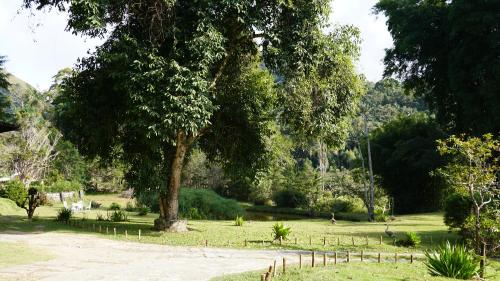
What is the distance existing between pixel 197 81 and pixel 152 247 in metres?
6.01

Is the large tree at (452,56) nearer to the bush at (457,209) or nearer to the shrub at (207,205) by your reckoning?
the bush at (457,209)

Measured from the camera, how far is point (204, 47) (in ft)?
55.8

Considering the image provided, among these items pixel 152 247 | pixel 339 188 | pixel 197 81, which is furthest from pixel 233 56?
pixel 339 188

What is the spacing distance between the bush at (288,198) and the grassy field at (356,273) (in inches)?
1291

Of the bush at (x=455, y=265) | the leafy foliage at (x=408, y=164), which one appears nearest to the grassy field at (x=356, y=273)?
the bush at (x=455, y=265)

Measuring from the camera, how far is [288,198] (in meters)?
47.5

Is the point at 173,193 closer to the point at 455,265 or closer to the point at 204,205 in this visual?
the point at 455,265

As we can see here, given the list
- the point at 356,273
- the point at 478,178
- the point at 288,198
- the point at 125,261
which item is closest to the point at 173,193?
the point at 125,261

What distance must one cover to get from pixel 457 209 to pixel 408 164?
21808 millimetres

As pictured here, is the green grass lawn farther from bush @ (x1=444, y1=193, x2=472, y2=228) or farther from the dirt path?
bush @ (x1=444, y1=193, x2=472, y2=228)

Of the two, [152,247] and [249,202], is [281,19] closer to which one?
[152,247]

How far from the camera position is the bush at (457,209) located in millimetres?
17078

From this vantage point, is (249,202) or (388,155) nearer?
(388,155)

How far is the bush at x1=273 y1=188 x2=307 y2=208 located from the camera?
45756 millimetres
